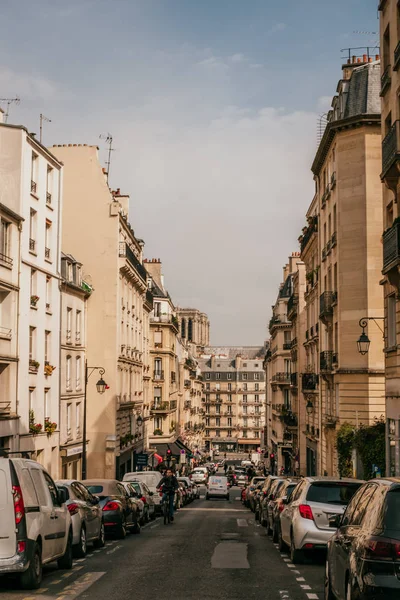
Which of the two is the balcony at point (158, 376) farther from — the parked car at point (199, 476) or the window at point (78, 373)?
the window at point (78, 373)

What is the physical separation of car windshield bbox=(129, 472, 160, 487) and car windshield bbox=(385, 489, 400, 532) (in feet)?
89.5

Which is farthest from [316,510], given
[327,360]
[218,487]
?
[218,487]

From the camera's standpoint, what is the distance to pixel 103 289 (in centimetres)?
4866

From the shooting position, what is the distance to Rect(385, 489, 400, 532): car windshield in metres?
7.67

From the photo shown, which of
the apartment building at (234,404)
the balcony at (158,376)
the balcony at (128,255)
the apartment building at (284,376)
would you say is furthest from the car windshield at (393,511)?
the apartment building at (234,404)

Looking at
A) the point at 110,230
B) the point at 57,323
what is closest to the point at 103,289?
the point at 110,230

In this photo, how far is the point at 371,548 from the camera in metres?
7.68

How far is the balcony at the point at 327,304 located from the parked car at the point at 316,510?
935 inches

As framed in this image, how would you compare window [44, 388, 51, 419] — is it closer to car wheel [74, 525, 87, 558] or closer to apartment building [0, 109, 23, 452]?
apartment building [0, 109, 23, 452]

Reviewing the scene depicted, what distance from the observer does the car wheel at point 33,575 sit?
11266mm

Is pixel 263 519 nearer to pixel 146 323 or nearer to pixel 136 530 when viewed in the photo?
pixel 136 530

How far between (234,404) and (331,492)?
477 ft

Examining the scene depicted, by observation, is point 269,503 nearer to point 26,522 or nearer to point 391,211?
point 391,211

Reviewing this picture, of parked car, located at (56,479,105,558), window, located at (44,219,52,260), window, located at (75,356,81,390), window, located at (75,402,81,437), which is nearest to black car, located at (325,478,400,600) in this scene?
parked car, located at (56,479,105,558)
